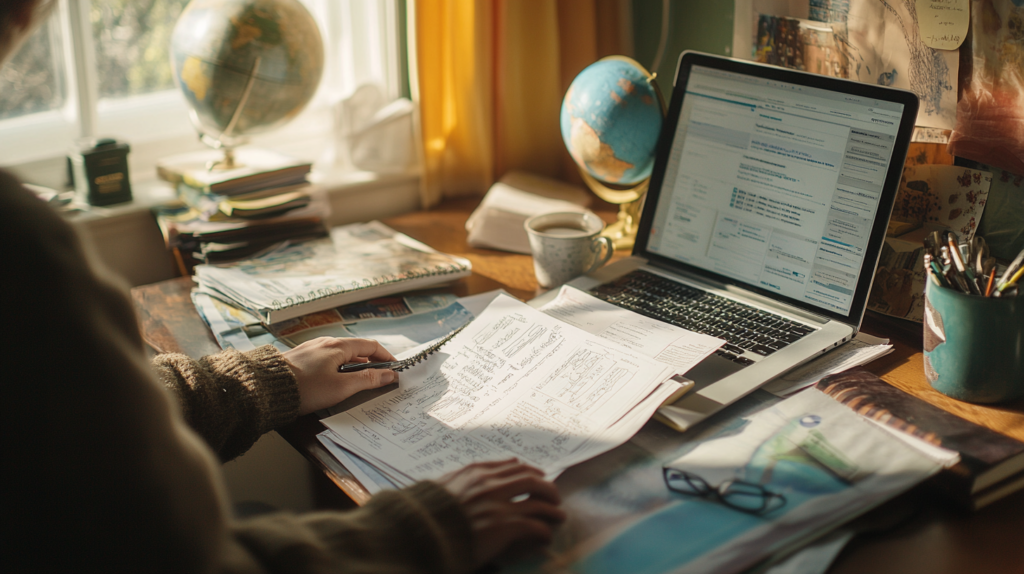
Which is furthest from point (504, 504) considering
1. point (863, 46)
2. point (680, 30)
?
point (680, 30)

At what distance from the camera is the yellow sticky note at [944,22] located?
2.95 feet

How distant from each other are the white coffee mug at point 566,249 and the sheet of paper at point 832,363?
37cm

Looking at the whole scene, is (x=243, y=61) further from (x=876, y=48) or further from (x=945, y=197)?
(x=945, y=197)

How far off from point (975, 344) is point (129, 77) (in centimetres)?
163

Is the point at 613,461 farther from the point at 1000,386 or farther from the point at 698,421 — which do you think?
the point at 1000,386

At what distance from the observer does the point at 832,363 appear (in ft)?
2.82

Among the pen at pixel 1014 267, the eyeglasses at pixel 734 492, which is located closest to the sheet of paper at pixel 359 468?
the eyeglasses at pixel 734 492

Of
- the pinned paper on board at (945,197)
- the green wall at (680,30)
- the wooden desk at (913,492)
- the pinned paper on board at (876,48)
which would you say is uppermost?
the green wall at (680,30)

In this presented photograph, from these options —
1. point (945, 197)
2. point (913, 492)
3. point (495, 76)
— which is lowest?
point (913, 492)

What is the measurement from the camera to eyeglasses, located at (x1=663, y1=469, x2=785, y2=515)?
624mm

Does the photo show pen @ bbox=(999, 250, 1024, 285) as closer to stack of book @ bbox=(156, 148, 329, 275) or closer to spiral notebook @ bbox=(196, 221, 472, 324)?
spiral notebook @ bbox=(196, 221, 472, 324)

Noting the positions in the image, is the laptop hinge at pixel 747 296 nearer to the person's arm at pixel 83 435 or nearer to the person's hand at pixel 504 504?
the person's hand at pixel 504 504

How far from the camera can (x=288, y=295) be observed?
1071 mm

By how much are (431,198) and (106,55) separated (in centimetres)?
73
